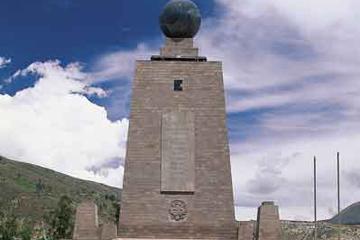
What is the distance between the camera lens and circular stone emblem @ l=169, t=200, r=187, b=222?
861 inches

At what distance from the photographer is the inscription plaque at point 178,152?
22.1 metres

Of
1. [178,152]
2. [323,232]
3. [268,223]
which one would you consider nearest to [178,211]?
[178,152]

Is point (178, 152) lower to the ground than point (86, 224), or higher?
higher

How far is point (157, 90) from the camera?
22.9 m

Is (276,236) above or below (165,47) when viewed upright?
below

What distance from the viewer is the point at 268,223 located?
21.3 metres

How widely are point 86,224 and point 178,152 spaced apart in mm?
3712

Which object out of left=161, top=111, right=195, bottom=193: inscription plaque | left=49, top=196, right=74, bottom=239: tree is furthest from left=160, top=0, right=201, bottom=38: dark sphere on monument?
left=49, top=196, right=74, bottom=239: tree

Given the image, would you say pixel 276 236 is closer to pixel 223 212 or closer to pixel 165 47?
pixel 223 212

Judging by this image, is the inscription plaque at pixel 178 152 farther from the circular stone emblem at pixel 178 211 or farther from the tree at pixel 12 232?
the tree at pixel 12 232

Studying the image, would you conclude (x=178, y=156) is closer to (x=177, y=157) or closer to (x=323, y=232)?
(x=177, y=157)

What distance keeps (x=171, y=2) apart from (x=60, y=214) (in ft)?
106

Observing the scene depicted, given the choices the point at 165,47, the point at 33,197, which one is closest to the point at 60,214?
the point at 165,47

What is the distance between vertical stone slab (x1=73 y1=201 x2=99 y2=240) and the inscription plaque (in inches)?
92.9
